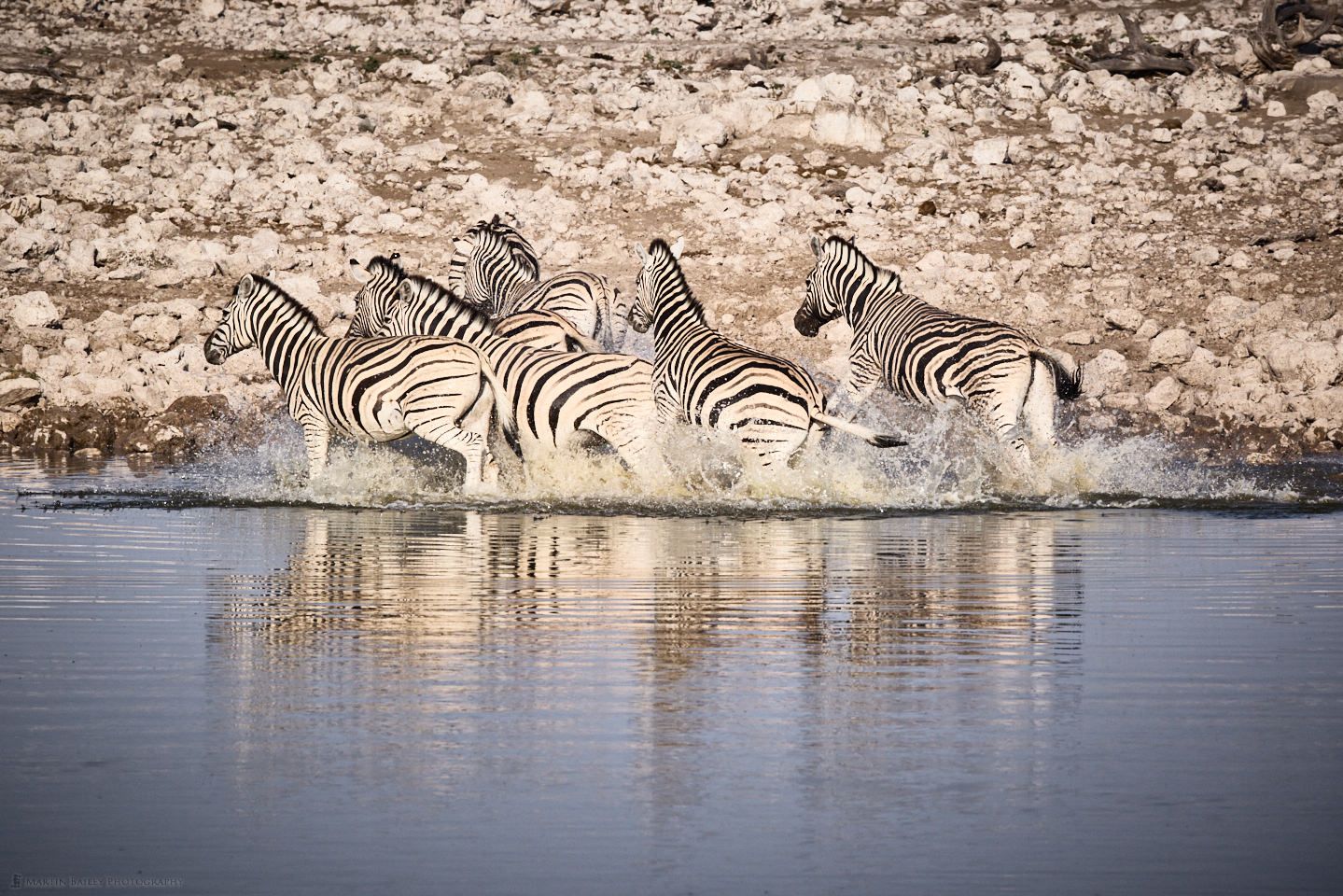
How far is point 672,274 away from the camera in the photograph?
45.3 feet

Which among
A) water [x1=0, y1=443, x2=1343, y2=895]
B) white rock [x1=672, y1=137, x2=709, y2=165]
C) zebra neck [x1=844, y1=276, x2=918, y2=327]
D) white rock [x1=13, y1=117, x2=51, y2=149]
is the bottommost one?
water [x1=0, y1=443, x2=1343, y2=895]

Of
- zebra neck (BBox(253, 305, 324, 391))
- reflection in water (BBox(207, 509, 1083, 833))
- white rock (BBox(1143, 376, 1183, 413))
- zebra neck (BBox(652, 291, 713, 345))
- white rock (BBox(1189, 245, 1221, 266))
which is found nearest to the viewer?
reflection in water (BBox(207, 509, 1083, 833))

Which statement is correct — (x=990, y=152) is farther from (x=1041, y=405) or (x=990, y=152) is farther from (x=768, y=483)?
(x=768, y=483)

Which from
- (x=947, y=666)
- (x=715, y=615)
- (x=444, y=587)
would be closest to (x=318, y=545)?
(x=444, y=587)

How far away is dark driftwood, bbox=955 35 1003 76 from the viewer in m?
24.2

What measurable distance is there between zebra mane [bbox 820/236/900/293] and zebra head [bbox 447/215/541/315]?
10.7 ft

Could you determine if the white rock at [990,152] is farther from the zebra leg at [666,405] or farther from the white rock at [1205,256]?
the zebra leg at [666,405]

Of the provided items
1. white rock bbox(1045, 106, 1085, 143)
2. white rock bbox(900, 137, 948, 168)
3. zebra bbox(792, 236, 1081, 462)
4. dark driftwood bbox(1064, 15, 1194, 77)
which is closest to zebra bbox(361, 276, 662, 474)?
zebra bbox(792, 236, 1081, 462)

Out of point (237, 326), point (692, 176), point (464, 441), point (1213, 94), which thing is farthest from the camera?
point (1213, 94)

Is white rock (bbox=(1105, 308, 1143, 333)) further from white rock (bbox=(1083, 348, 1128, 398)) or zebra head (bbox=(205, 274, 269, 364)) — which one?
zebra head (bbox=(205, 274, 269, 364))

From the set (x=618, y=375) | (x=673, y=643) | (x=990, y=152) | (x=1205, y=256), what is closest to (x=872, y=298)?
→ (x=618, y=375)

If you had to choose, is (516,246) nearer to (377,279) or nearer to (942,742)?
(377,279)

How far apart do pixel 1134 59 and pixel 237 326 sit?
15.3 meters

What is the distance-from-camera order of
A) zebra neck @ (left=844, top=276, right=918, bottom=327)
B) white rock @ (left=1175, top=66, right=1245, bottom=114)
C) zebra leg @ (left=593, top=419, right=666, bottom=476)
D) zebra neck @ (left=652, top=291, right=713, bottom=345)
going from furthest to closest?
1. white rock @ (left=1175, top=66, right=1245, bottom=114)
2. zebra neck @ (left=844, top=276, right=918, bottom=327)
3. zebra neck @ (left=652, top=291, right=713, bottom=345)
4. zebra leg @ (left=593, top=419, right=666, bottom=476)
